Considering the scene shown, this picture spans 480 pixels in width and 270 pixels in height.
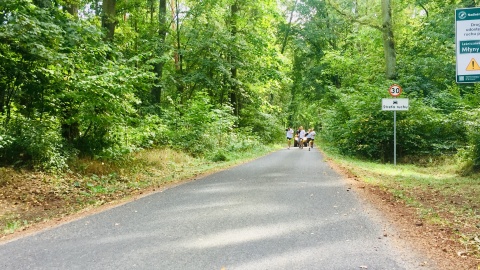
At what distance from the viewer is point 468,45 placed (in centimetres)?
568

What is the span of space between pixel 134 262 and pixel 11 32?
23.1 feet

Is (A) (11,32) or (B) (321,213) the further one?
(A) (11,32)

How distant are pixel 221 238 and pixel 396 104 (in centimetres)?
1245

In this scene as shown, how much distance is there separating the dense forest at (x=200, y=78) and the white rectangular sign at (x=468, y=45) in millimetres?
7133

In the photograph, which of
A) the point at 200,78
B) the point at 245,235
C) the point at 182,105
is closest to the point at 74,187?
the point at 245,235

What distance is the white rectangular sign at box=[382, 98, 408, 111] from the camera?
15328 millimetres

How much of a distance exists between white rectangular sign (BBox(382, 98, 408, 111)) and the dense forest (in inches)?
83.0

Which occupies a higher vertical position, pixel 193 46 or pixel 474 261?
pixel 193 46

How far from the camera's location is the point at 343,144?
2080cm

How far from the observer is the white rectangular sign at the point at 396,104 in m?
15.3

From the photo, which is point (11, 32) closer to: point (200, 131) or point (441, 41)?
point (200, 131)

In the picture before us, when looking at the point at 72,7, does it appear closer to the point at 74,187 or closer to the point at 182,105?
the point at 74,187

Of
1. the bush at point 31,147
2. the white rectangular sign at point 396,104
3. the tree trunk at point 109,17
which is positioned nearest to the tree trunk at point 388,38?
the white rectangular sign at point 396,104

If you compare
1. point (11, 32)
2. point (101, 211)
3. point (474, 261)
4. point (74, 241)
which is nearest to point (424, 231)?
point (474, 261)
